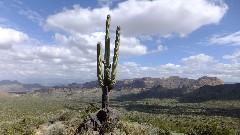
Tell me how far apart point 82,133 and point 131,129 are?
3971 mm

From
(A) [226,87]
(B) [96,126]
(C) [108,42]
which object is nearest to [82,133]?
(B) [96,126]

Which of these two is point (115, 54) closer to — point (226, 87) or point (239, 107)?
point (239, 107)

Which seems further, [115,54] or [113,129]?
[115,54]

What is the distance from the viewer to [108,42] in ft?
77.6

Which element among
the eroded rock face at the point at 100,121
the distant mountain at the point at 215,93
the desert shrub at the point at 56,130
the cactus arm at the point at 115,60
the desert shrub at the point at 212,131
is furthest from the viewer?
the distant mountain at the point at 215,93

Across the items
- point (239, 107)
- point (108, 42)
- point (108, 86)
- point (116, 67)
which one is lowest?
point (239, 107)

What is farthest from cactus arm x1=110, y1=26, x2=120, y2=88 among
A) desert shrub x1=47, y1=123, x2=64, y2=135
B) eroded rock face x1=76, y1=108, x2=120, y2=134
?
desert shrub x1=47, y1=123, x2=64, y2=135

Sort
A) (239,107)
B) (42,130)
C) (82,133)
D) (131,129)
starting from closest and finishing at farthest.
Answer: (82,133) → (131,129) → (42,130) → (239,107)

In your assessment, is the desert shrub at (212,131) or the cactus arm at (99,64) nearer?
the desert shrub at (212,131)

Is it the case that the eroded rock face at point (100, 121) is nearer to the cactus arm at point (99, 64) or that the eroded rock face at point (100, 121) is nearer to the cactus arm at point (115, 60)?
the cactus arm at point (115, 60)

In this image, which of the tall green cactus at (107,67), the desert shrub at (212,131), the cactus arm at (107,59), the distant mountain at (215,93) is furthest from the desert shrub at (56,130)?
the distant mountain at (215,93)

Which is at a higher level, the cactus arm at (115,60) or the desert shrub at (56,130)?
the cactus arm at (115,60)

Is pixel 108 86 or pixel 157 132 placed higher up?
pixel 108 86

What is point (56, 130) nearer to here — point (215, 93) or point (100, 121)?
point (100, 121)
